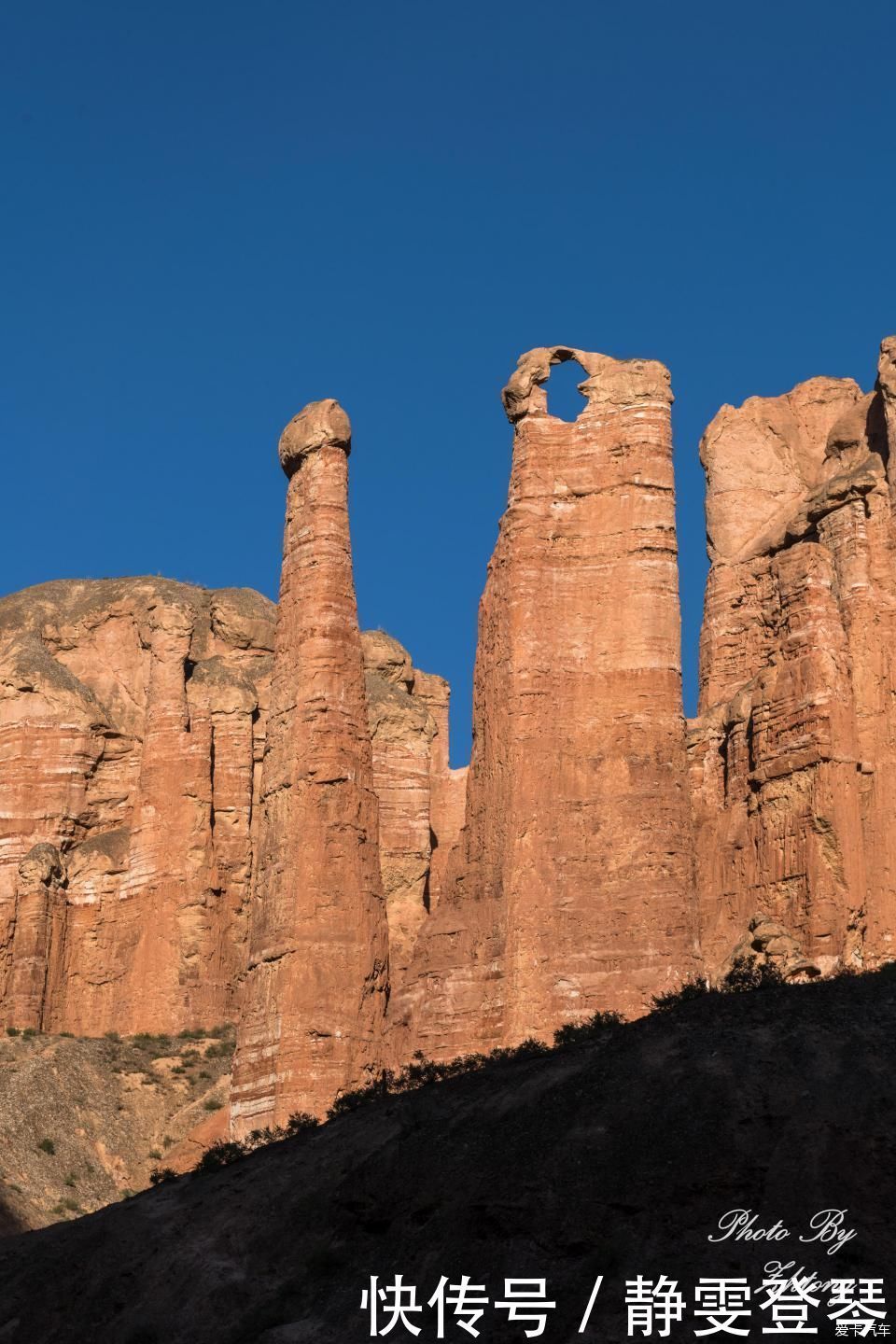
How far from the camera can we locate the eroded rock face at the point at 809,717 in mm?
45781

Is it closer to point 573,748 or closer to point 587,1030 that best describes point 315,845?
point 573,748

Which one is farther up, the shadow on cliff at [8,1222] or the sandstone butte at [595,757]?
the sandstone butte at [595,757]

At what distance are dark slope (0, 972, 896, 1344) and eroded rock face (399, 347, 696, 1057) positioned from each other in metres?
7.05

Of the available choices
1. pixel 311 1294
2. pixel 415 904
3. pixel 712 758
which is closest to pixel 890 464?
pixel 712 758

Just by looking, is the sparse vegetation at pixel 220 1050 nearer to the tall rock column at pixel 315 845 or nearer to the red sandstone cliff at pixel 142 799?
the red sandstone cliff at pixel 142 799

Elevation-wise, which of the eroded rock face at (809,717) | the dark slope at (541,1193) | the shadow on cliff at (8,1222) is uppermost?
the eroded rock face at (809,717)

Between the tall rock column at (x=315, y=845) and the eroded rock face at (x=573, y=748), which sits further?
the tall rock column at (x=315, y=845)

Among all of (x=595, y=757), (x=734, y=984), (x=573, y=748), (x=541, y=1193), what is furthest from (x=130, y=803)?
(x=541, y=1193)

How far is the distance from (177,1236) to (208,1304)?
2193mm

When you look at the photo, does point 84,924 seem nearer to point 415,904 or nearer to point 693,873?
point 415,904

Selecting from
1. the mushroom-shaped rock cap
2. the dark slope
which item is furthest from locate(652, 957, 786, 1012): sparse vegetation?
the mushroom-shaped rock cap

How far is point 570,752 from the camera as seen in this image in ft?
148

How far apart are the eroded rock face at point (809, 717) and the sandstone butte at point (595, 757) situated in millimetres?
68

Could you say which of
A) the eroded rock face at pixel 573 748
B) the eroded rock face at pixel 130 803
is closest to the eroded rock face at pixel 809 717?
the eroded rock face at pixel 573 748
